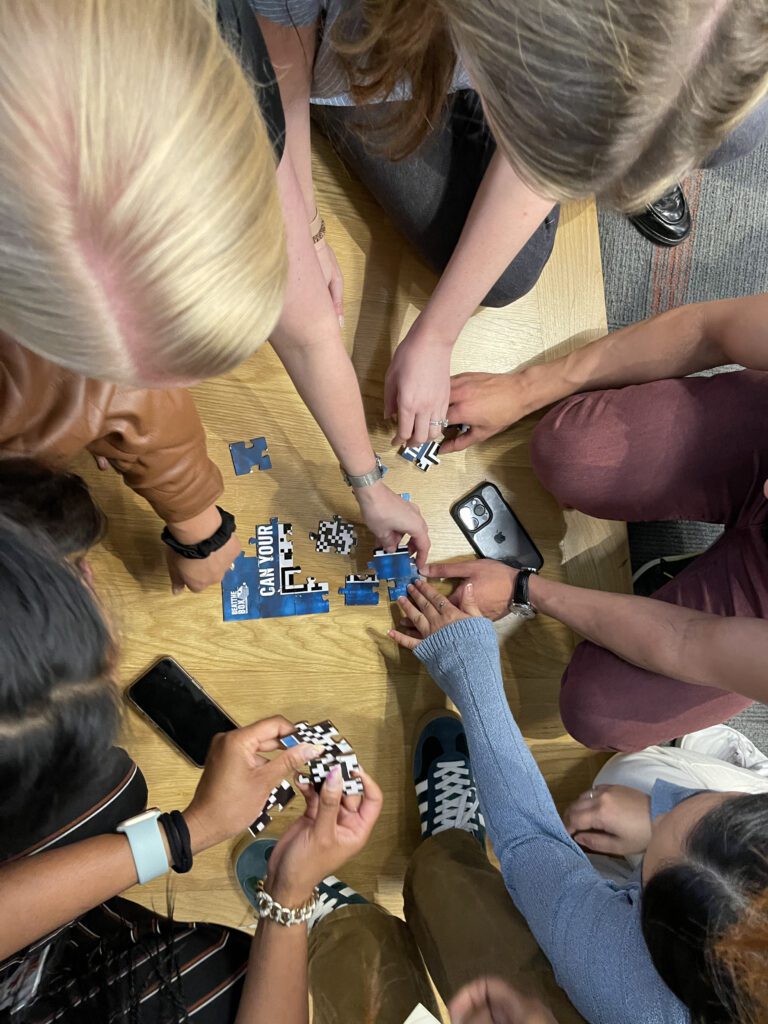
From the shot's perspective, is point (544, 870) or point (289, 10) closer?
point (289, 10)

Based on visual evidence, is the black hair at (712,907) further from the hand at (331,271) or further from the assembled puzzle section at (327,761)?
the hand at (331,271)

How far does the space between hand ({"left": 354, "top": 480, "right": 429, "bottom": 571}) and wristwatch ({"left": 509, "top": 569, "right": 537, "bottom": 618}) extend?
194 mm

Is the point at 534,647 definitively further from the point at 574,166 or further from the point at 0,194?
the point at 0,194

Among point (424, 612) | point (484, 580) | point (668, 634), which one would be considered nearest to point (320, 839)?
point (424, 612)

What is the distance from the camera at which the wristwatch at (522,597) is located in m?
1.35

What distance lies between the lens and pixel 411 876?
1.27m

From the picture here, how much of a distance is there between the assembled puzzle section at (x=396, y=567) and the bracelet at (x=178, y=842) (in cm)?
56

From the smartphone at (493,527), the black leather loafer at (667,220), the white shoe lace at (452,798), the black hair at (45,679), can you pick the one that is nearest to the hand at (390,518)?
the smartphone at (493,527)

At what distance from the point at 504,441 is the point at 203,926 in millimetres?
1026

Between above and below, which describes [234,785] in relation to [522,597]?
below

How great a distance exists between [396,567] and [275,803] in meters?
0.49

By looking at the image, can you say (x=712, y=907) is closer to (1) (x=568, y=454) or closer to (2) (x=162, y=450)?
(1) (x=568, y=454)

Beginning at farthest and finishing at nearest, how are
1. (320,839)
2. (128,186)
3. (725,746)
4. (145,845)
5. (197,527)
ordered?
(725,746) → (197,527) → (320,839) → (145,845) → (128,186)

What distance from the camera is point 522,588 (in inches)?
53.0
